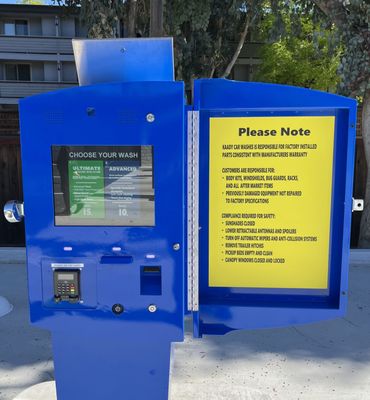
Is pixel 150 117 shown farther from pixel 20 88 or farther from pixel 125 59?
pixel 20 88

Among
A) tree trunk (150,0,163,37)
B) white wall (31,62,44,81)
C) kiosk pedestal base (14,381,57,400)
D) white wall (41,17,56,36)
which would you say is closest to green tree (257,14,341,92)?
tree trunk (150,0,163,37)

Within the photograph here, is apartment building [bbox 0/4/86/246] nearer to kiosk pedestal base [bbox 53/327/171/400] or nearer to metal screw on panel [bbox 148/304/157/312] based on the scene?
kiosk pedestal base [bbox 53/327/171/400]

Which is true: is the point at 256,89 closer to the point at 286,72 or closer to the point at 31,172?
the point at 31,172

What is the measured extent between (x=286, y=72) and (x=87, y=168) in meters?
11.4

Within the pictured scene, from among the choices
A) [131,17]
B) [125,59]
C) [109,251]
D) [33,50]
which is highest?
[33,50]

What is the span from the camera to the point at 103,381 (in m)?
2.19

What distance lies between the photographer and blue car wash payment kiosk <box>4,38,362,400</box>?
6.49ft

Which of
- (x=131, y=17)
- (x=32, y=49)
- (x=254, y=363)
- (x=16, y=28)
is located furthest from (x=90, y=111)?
(x=16, y=28)

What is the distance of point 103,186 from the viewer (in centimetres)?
203

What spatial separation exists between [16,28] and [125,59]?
2220cm

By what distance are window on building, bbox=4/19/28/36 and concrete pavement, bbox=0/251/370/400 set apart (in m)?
20.7

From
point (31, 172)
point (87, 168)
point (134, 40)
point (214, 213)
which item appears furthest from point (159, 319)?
point (134, 40)

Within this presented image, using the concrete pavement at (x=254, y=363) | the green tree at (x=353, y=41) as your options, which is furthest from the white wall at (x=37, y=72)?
the concrete pavement at (x=254, y=363)

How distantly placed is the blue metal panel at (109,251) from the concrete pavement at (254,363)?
2.76ft
